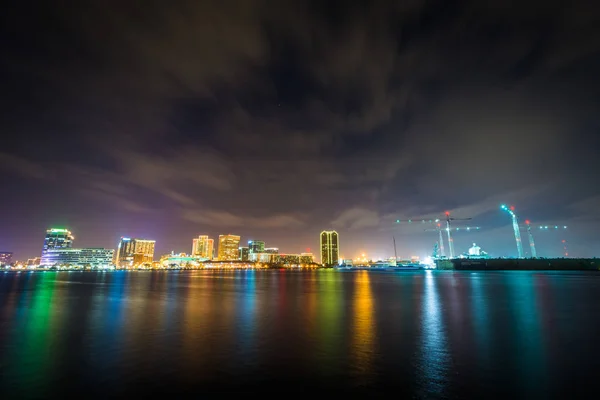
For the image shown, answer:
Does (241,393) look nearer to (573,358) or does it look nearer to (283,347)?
(283,347)

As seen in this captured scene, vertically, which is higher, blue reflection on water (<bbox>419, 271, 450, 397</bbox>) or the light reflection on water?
the light reflection on water

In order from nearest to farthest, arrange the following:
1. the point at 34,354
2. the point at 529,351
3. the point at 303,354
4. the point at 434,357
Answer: the point at 434,357 → the point at 303,354 → the point at 34,354 → the point at 529,351

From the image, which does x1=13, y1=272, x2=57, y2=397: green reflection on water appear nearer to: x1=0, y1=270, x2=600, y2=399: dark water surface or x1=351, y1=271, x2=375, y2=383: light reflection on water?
x1=0, y1=270, x2=600, y2=399: dark water surface

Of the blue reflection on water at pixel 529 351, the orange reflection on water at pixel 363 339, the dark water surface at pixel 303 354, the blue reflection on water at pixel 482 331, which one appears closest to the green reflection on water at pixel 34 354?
the dark water surface at pixel 303 354

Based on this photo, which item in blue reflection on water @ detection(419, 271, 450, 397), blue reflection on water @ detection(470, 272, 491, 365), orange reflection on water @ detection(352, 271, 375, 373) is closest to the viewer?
blue reflection on water @ detection(419, 271, 450, 397)

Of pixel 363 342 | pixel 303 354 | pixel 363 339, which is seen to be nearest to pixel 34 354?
pixel 303 354

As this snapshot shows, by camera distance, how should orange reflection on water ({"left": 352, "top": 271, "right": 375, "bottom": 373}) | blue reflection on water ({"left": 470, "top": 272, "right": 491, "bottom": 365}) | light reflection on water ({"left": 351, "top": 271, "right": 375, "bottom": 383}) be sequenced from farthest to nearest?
blue reflection on water ({"left": 470, "top": 272, "right": 491, "bottom": 365}) → orange reflection on water ({"left": 352, "top": 271, "right": 375, "bottom": 373}) → light reflection on water ({"left": 351, "top": 271, "right": 375, "bottom": 383})

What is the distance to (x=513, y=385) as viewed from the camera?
44.1 feet

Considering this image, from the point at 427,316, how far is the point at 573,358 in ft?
44.9

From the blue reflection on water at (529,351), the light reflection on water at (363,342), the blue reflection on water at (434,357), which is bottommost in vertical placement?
the blue reflection on water at (529,351)

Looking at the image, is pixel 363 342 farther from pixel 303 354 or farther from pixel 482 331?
pixel 482 331

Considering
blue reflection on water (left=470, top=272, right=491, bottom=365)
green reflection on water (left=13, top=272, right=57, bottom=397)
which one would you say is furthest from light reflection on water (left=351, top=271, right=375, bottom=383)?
green reflection on water (left=13, top=272, right=57, bottom=397)

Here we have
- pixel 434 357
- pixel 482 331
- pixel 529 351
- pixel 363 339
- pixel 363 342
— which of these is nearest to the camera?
pixel 434 357

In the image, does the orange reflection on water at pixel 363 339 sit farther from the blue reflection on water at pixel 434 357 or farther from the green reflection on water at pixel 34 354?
the green reflection on water at pixel 34 354
